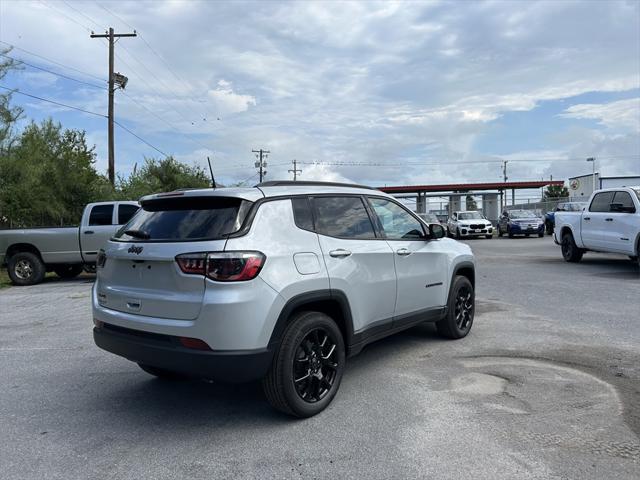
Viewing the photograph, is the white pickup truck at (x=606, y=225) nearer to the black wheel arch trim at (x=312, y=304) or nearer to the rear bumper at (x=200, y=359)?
the black wheel arch trim at (x=312, y=304)

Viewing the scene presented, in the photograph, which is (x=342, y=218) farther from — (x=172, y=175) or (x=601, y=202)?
(x=172, y=175)

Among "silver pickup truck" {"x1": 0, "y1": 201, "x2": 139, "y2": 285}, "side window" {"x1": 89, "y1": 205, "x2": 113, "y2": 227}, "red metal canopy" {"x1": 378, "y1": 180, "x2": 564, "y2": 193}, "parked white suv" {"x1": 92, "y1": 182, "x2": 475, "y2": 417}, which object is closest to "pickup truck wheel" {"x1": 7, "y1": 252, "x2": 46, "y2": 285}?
"silver pickup truck" {"x1": 0, "y1": 201, "x2": 139, "y2": 285}

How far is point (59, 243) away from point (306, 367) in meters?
11.3

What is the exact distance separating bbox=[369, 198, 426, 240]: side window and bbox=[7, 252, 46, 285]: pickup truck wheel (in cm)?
1124

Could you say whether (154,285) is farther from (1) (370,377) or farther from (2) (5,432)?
(1) (370,377)

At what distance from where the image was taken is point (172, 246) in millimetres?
3842

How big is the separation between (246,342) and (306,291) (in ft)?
2.06

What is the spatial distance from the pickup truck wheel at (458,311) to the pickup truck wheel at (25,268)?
1120 centimetres

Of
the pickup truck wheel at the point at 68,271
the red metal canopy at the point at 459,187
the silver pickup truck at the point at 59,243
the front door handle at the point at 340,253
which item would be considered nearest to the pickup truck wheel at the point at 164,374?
the front door handle at the point at 340,253

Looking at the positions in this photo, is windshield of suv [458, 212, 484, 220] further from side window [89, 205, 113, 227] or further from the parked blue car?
side window [89, 205, 113, 227]

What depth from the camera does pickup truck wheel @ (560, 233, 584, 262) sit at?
48.5ft

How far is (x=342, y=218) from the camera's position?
4734 millimetres

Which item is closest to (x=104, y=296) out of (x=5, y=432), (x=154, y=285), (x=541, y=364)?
(x=154, y=285)

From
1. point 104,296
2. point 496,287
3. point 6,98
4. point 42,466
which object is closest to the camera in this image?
point 42,466
